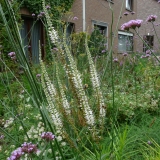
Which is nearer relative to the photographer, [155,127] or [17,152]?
[17,152]

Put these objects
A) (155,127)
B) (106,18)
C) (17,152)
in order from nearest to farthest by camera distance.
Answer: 1. (17,152)
2. (155,127)
3. (106,18)

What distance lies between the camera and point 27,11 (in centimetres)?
919

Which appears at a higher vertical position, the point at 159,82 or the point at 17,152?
the point at 17,152

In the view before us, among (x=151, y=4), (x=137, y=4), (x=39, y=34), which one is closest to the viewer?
(x=39, y=34)

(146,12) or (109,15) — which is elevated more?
(146,12)

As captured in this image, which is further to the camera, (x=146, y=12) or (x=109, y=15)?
(x=146, y=12)

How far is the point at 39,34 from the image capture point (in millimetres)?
9984

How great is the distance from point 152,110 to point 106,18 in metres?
12.1

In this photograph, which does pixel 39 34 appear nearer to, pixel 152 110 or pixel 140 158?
pixel 152 110

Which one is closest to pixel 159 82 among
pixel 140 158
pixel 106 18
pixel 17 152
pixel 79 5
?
pixel 140 158

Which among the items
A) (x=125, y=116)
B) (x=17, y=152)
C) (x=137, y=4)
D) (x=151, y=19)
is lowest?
(x=125, y=116)

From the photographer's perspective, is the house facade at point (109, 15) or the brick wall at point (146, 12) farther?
the brick wall at point (146, 12)

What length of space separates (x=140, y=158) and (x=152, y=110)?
1166 millimetres

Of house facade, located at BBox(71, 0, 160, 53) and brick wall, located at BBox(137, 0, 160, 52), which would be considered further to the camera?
brick wall, located at BBox(137, 0, 160, 52)
